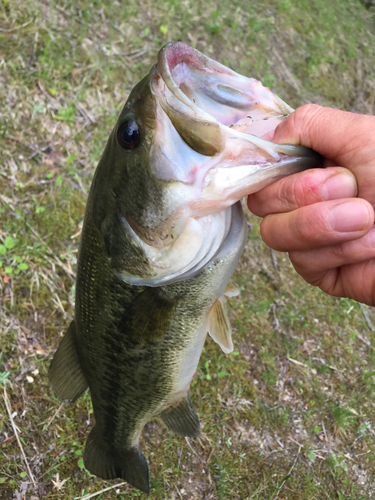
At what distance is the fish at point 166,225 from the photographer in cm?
118

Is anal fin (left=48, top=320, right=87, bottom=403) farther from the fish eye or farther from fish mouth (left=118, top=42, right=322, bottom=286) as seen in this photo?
the fish eye

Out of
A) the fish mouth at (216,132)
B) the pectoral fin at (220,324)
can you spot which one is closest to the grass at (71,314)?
the pectoral fin at (220,324)

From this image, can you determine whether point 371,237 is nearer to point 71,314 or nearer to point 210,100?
point 210,100

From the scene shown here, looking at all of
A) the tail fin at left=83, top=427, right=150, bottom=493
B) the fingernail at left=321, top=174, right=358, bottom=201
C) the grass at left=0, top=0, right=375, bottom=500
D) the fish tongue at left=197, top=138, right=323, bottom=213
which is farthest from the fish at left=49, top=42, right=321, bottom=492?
the grass at left=0, top=0, right=375, bottom=500

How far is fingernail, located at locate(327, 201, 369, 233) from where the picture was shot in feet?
3.67

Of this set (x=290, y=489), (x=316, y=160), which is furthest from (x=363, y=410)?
(x=316, y=160)

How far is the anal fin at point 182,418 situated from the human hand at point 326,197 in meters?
1.14

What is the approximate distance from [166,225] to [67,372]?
1.05 m

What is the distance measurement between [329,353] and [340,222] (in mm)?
2941

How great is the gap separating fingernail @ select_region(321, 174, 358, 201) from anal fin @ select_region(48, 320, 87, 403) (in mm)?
1297

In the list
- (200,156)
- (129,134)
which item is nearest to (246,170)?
(200,156)

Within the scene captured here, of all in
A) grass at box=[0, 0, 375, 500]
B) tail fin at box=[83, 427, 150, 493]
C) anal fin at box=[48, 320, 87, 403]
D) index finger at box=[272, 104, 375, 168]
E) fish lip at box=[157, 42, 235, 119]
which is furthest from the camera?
grass at box=[0, 0, 375, 500]

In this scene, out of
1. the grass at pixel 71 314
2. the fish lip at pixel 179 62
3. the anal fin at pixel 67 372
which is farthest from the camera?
the grass at pixel 71 314

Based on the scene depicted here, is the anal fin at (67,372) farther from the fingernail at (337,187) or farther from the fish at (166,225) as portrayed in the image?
the fingernail at (337,187)
